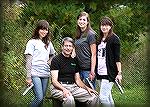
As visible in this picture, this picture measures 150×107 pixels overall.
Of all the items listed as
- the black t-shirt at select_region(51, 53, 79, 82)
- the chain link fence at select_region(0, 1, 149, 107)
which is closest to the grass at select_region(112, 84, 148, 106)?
the chain link fence at select_region(0, 1, 149, 107)

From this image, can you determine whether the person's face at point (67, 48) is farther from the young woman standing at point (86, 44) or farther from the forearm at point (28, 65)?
the forearm at point (28, 65)

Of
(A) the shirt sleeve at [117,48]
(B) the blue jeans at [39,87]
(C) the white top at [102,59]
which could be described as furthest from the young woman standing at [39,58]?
(A) the shirt sleeve at [117,48]

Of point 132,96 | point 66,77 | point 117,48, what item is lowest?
point 132,96

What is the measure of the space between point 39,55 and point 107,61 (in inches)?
26.2

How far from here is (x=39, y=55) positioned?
30.2 feet

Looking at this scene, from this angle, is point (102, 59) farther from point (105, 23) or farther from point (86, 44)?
point (105, 23)

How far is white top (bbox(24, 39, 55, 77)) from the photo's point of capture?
A: 920 centimetres

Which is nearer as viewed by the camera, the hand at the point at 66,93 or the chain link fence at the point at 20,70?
the hand at the point at 66,93

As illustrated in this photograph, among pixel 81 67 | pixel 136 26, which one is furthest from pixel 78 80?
pixel 136 26

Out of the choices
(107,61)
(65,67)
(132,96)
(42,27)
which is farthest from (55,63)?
(132,96)

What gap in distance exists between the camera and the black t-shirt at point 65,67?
9.17m

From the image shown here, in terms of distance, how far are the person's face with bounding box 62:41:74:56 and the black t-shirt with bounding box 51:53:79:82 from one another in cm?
4

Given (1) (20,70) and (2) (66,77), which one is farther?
(1) (20,70)

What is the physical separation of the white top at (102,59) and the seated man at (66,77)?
22 centimetres
